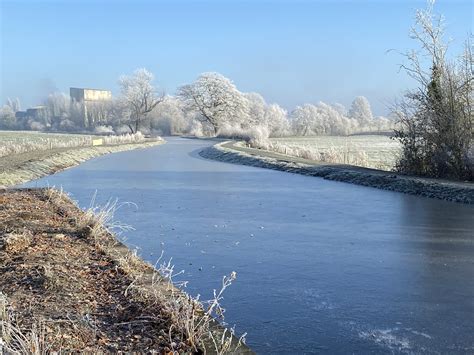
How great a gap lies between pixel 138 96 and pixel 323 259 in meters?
81.0

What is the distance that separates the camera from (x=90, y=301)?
5164 mm

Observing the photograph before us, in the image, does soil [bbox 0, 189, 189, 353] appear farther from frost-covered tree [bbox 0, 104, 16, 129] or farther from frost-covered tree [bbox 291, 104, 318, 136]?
frost-covered tree [bbox 0, 104, 16, 129]

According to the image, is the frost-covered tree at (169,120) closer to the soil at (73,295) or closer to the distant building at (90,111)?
the distant building at (90,111)

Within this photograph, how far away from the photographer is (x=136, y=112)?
84625 mm

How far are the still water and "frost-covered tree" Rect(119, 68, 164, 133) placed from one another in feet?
231

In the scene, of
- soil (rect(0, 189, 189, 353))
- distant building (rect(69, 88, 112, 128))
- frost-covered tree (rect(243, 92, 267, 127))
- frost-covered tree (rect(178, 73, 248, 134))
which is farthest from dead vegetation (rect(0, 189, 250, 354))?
distant building (rect(69, 88, 112, 128))

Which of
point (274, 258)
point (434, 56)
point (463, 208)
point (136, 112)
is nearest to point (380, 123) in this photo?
point (136, 112)

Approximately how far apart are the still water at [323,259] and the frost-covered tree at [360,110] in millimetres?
103928

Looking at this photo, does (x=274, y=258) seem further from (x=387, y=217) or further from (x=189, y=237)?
(x=387, y=217)

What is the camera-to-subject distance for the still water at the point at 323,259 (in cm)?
512

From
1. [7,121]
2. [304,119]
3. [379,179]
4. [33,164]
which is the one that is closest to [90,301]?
[379,179]

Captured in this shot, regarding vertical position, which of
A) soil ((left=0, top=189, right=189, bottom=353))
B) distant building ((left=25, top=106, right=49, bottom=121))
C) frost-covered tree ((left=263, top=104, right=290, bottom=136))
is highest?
distant building ((left=25, top=106, right=49, bottom=121))

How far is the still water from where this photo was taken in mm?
5125

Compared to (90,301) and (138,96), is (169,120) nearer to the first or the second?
(138,96)
